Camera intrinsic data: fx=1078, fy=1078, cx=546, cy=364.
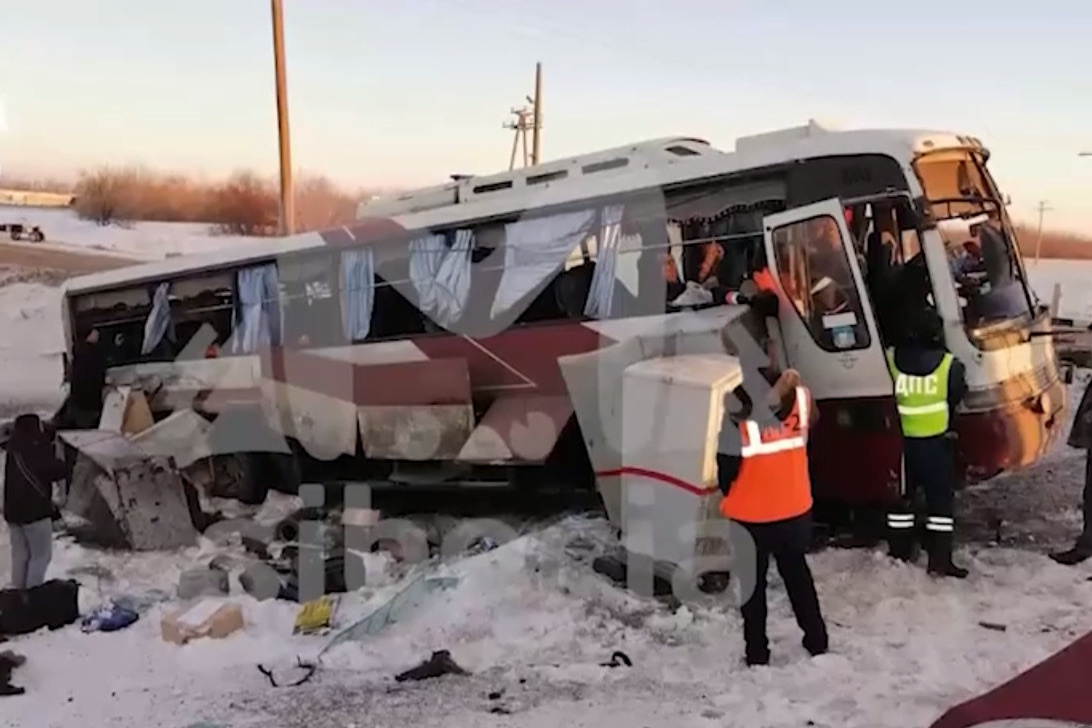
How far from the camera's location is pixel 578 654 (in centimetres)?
596

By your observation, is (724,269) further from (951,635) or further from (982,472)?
(951,635)

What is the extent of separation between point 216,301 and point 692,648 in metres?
7.31

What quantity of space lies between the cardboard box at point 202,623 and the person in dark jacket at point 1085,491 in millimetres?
5328

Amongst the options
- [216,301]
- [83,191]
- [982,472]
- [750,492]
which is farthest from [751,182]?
[83,191]

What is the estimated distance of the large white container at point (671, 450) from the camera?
6.47m

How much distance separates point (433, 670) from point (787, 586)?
194 centimetres

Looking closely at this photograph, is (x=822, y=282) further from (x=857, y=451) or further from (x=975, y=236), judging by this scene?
(x=975, y=236)

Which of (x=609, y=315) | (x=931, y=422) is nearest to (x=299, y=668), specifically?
(x=609, y=315)

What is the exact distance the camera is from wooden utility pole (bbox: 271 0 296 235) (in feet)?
66.0

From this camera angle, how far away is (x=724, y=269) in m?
8.16

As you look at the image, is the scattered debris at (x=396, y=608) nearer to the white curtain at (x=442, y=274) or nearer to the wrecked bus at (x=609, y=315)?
the wrecked bus at (x=609, y=315)

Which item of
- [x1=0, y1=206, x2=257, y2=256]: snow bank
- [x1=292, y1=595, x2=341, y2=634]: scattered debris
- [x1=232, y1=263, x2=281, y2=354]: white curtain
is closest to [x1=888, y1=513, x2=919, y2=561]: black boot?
[x1=292, y1=595, x2=341, y2=634]: scattered debris

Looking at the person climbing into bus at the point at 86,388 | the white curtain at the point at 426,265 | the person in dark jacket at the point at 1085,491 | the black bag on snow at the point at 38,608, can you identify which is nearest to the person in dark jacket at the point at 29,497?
the black bag on snow at the point at 38,608

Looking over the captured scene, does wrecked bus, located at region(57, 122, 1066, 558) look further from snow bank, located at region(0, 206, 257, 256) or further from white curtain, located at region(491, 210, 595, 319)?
snow bank, located at region(0, 206, 257, 256)
